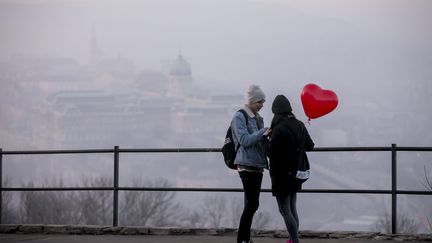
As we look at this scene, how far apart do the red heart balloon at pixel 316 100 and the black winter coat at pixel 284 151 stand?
47cm

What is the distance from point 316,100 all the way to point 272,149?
761mm

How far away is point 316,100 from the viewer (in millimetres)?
7777

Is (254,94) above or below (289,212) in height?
above

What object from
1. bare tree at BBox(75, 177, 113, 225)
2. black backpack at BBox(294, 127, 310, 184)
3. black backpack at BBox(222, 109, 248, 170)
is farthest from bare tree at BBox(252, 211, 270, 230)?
black backpack at BBox(294, 127, 310, 184)

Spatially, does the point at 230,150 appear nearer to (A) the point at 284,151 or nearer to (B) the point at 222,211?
(A) the point at 284,151

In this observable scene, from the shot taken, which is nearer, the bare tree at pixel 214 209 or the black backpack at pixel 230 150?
the black backpack at pixel 230 150

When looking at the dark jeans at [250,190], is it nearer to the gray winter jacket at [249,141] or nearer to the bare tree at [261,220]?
the gray winter jacket at [249,141]

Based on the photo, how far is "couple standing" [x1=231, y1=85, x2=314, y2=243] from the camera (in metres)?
7.30

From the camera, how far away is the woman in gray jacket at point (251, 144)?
24.5 feet

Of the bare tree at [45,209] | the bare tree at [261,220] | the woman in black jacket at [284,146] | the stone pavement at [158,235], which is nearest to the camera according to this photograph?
the woman in black jacket at [284,146]

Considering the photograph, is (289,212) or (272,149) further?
(289,212)

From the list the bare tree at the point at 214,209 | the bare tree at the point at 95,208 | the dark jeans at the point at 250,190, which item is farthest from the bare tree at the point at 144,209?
the dark jeans at the point at 250,190

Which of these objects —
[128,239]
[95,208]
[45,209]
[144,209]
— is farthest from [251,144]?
[45,209]

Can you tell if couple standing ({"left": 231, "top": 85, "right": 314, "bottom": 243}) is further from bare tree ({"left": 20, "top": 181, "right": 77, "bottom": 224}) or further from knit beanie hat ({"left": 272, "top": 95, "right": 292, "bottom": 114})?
bare tree ({"left": 20, "top": 181, "right": 77, "bottom": 224})
